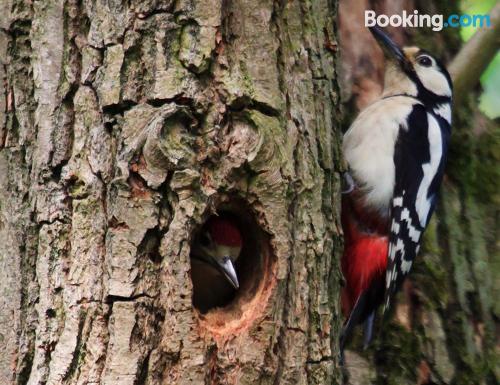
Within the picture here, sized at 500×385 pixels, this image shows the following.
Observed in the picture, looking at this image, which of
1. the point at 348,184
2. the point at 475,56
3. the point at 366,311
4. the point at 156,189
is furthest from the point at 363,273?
the point at 156,189

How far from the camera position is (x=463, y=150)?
4492 mm

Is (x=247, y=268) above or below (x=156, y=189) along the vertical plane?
below

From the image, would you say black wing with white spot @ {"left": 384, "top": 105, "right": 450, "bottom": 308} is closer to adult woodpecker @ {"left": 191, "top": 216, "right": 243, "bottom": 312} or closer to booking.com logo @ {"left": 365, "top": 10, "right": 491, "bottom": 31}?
booking.com logo @ {"left": 365, "top": 10, "right": 491, "bottom": 31}

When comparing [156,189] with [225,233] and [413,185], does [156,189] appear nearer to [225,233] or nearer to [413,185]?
[225,233]

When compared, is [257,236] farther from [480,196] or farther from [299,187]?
[480,196]

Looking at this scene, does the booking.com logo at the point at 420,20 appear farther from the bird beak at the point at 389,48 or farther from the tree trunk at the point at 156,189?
the tree trunk at the point at 156,189

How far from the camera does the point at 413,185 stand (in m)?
4.07

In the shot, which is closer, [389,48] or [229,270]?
[229,270]

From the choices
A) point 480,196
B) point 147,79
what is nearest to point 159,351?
point 147,79

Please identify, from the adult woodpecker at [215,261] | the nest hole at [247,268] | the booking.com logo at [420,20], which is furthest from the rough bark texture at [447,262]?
the nest hole at [247,268]

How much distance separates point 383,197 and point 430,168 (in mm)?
328

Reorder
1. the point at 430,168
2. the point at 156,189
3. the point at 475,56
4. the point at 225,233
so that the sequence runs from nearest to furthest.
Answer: the point at 156,189
the point at 225,233
the point at 475,56
the point at 430,168

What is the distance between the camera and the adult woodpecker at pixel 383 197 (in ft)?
12.9

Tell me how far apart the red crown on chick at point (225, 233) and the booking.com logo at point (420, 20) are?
1.51 meters
